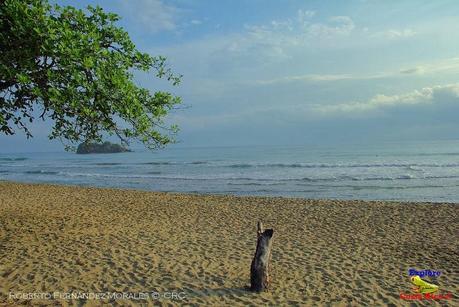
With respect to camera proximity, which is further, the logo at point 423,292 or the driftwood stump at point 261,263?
the logo at point 423,292

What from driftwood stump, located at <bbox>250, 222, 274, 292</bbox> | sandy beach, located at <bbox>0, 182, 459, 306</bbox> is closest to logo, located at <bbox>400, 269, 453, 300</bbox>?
sandy beach, located at <bbox>0, 182, 459, 306</bbox>

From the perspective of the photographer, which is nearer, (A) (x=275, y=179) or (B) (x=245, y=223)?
(B) (x=245, y=223)

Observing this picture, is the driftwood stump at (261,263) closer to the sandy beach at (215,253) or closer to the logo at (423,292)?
the sandy beach at (215,253)

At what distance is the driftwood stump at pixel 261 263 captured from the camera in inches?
279

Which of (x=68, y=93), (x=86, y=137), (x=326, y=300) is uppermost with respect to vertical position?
(x=68, y=93)

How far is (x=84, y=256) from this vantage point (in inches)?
363

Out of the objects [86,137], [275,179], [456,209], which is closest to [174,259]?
[86,137]

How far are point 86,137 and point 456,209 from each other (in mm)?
16310

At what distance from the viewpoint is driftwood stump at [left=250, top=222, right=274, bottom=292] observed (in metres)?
7.08

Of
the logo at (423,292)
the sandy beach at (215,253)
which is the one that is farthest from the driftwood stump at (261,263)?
the logo at (423,292)

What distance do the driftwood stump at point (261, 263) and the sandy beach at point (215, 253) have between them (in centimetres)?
21

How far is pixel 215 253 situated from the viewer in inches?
393

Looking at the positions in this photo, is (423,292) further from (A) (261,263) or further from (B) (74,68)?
(B) (74,68)

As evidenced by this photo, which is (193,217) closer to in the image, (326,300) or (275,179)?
(326,300)
